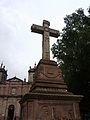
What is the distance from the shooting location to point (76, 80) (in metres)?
16.1

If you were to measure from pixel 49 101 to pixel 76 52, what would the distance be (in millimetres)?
9078

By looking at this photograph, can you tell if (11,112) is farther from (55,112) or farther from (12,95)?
(55,112)

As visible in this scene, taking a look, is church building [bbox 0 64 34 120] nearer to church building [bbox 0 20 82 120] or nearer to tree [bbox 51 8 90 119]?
tree [bbox 51 8 90 119]

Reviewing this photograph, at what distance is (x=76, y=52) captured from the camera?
599 inches

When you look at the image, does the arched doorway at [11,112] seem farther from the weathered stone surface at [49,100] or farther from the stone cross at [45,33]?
the weathered stone surface at [49,100]

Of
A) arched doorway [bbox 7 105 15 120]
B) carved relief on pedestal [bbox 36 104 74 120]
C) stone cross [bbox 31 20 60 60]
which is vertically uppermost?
stone cross [bbox 31 20 60 60]

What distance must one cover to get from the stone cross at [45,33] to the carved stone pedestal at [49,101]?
0.96 metres

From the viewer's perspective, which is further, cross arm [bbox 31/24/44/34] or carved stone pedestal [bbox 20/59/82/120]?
cross arm [bbox 31/24/44/34]

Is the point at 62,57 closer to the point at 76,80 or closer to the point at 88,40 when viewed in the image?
the point at 76,80

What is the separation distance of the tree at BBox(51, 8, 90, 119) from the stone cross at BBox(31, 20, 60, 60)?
5.36m

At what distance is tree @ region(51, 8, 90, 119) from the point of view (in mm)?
14634

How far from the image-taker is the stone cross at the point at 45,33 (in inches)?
344

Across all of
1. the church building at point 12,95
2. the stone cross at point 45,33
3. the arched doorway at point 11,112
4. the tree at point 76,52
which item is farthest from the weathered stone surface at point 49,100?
the arched doorway at point 11,112

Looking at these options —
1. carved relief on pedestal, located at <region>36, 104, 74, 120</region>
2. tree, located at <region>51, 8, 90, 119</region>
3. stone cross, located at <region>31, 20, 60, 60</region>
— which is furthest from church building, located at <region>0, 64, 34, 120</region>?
carved relief on pedestal, located at <region>36, 104, 74, 120</region>
